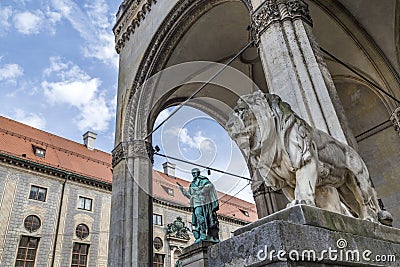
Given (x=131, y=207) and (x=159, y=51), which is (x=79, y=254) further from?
(x=159, y=51)

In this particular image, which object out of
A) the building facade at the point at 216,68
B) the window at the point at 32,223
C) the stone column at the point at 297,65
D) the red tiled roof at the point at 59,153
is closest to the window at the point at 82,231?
the window at the point at 32,223

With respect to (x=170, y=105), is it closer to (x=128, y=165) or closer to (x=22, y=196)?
(x=128, y=165)

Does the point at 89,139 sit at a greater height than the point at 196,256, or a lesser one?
greater

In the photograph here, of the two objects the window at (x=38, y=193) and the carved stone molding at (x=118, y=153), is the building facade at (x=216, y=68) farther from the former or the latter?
the window at (x=38, y=193)

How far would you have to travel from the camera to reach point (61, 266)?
14484mm

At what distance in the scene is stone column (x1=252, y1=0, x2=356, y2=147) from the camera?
3.15 m

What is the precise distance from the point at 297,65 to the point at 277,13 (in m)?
0.97

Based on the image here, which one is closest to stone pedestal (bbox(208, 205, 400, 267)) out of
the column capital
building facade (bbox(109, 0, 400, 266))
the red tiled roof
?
building facade (bbox(109, 0, 400, 266))

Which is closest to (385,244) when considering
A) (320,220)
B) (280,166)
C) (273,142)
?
(320,220)

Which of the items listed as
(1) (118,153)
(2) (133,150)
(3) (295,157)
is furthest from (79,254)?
(3) (295,157)

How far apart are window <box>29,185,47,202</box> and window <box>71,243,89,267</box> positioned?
2872mm

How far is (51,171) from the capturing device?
15.4 meters

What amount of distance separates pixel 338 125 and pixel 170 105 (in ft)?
21.5

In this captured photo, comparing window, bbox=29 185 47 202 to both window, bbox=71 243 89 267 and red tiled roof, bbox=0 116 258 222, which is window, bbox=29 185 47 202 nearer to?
red tiled roof, bbox=0 116 258 222
